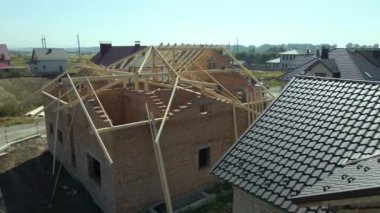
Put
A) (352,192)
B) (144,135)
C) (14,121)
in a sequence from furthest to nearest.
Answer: (14,121), (144,135), (352,192)

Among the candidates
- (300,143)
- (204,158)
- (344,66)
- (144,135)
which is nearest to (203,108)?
(204,158)

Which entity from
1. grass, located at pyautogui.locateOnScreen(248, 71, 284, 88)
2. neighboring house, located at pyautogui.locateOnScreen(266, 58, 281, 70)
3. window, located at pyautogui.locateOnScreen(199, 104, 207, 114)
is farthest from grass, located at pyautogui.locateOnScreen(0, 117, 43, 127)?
neighboring house, located at pyautogui.locateOnScreen(266, 58, 281, 70)

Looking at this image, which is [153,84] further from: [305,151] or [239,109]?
[305,151]

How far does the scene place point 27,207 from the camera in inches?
477

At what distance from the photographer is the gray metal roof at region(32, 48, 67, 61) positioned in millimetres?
55938

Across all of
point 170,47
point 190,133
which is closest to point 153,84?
point 170,47

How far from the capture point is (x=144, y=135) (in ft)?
37.5

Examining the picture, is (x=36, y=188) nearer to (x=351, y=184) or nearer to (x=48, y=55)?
(x=351, y=184)

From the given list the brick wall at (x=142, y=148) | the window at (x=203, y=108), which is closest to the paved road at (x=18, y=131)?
the brick wall at (x=142, y=148)

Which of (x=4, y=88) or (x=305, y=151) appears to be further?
(x=4, y=88)

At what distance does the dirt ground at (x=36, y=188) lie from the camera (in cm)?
1216

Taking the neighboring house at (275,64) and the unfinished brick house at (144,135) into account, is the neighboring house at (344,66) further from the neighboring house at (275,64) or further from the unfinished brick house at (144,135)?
the neighboring house at (275,64)

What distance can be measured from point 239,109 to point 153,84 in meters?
4.21

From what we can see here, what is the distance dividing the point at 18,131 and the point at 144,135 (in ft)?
59.7
